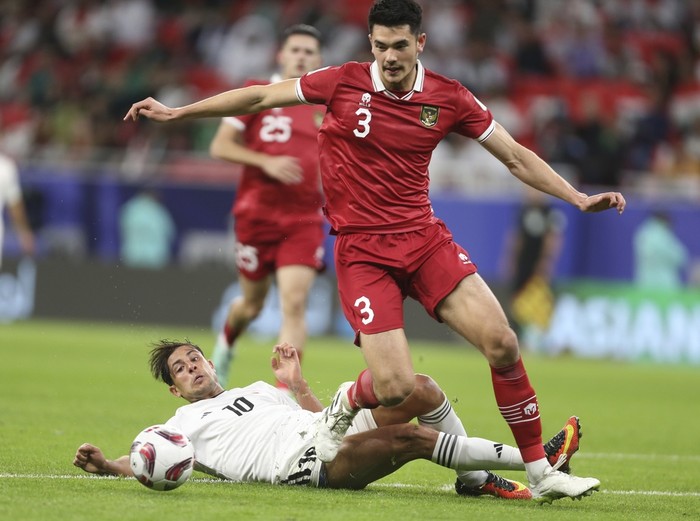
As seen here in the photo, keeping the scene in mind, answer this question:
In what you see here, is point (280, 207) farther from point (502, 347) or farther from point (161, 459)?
point (161, 459)

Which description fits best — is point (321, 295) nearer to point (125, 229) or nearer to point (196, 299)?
point (196, 299)

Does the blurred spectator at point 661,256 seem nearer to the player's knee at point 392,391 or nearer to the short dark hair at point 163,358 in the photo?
the short dark hair at point 163,358

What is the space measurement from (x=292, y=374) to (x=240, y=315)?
3622 millimetres

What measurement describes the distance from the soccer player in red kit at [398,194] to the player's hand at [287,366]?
0.43 m

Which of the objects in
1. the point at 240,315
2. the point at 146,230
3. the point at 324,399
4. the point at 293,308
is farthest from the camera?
the point at 146,230

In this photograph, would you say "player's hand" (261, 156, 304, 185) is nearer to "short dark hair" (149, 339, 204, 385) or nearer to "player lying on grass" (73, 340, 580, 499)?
"short dark hair" (149, 339, 204, 385)

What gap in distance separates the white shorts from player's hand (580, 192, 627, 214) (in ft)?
5.19

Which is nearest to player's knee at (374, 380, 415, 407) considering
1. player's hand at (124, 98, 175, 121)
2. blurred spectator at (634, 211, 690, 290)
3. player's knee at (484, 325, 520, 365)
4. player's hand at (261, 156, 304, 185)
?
player's knee at (484, 325, 520, 365)

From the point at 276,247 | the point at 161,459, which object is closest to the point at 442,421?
the point at 161,459

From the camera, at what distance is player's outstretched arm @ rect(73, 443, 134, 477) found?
21.7ft

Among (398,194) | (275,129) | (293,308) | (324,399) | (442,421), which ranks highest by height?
(275,129)

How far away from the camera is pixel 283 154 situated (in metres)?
10.5

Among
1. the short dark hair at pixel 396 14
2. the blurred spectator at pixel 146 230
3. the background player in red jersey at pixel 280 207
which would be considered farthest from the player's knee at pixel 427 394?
the blurred spectator at pixel 146 230

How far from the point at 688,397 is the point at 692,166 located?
7349 millimetres
